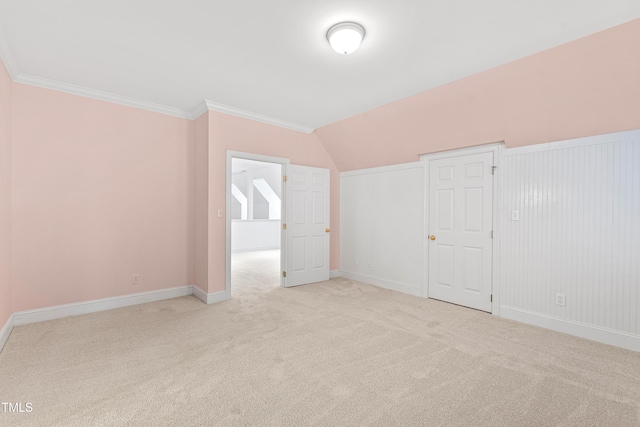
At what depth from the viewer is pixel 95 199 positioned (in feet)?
11.9

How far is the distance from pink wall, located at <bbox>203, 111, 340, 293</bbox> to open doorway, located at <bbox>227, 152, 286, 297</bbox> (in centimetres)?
28

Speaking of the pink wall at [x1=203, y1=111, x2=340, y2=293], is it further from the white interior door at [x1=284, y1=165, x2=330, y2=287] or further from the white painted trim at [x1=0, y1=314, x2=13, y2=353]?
the white painted trim at [x1=0, y1=314, x2=13, y2=353]

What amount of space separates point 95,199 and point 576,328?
5.65 metres

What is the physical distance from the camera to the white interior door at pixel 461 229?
3.72 meters

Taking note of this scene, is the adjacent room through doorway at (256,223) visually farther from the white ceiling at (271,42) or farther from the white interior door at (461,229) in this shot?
the white ceiling at (271,42)

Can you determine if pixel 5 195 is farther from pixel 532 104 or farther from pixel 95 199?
pixel 532 104

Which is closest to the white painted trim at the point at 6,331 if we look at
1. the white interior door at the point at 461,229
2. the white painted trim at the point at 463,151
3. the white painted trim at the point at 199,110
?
the white painted trim at the point at 199,110

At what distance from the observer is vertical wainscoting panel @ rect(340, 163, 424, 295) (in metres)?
4.48

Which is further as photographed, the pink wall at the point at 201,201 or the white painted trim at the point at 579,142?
the pink wall at the point at 201,201

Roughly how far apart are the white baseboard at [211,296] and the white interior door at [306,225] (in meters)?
1.06


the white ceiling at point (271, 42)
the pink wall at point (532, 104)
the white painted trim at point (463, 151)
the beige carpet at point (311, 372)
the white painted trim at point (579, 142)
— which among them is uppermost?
the white ceiling at point (271, 42)

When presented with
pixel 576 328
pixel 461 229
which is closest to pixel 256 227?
pixel 461 229

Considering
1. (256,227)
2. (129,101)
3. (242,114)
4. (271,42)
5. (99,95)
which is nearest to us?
(271,42)

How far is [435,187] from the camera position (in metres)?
4.25
